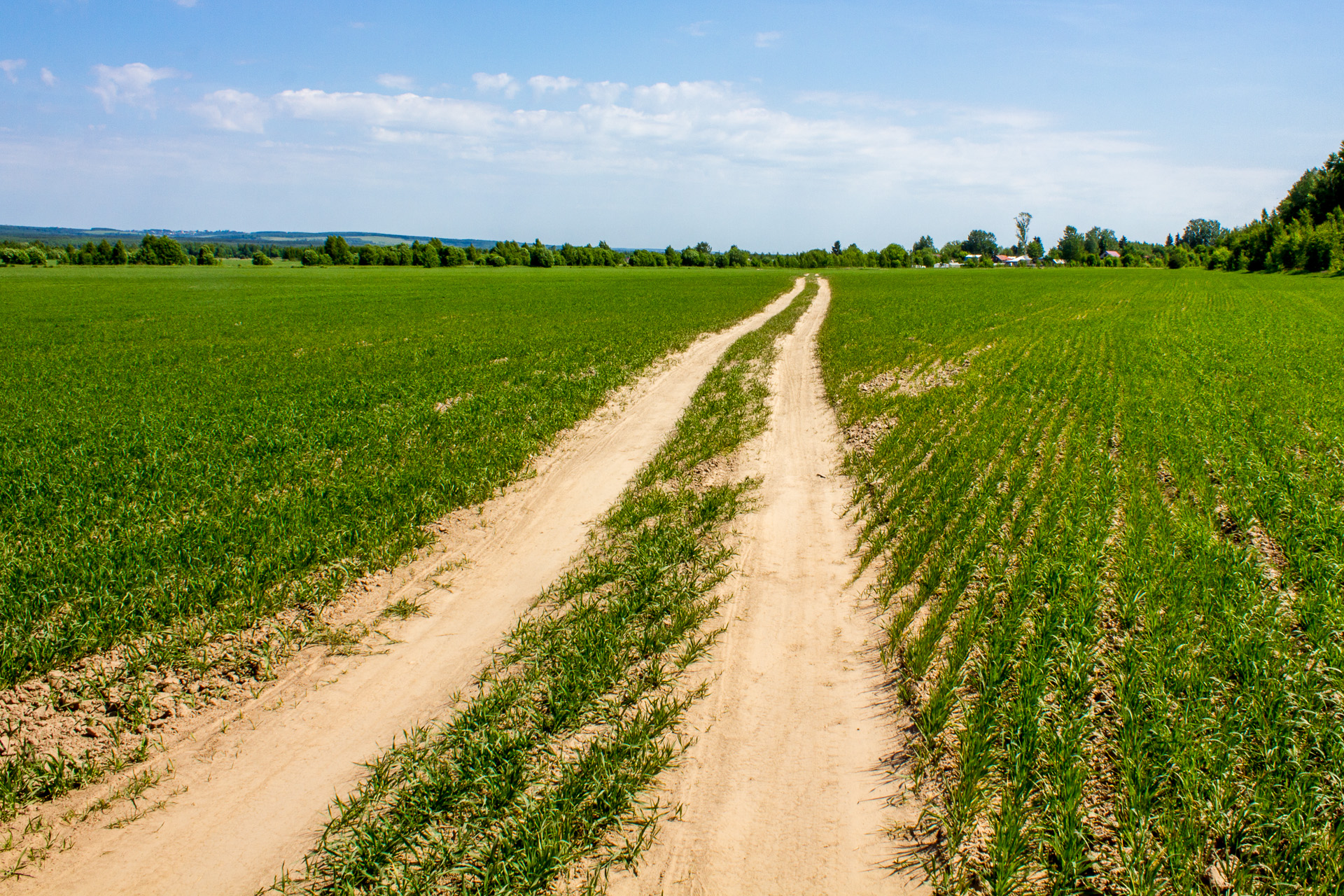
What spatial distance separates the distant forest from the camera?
301 feet

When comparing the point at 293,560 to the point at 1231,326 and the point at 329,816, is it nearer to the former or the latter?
the point at 329,816

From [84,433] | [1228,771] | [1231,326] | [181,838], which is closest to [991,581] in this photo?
[1228,771]

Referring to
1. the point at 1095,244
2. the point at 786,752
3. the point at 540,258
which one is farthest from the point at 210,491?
the point at 1095,244

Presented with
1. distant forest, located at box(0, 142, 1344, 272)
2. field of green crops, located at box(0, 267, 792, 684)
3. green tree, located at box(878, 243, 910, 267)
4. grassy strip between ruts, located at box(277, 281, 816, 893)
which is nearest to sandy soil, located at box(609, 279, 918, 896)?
grassy strip between ruts, located at box(277, 281, 816, 893)

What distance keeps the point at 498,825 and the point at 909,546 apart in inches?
212

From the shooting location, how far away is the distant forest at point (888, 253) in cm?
9169

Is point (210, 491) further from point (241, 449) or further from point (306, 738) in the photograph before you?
point (306, 738)

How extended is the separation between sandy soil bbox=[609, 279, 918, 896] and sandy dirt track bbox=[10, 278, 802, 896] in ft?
7.05

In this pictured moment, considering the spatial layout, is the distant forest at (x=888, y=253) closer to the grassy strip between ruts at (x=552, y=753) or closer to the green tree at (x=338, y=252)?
the green tree at (x=338, y=252)

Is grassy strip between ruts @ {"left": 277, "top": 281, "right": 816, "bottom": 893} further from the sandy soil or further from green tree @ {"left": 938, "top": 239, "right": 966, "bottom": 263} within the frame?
green tree @ {"left": 938, "top": 239, "right": 966, "bottom": 263}

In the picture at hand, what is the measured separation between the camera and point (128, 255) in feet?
377

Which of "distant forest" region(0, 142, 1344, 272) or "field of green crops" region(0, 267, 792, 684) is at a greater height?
"distant forest" region(0, 142, 1344, 272)

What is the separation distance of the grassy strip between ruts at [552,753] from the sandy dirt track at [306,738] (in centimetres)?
27

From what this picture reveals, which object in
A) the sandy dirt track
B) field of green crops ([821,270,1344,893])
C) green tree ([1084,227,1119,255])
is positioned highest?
green tree ([1084,227,1119,255])
